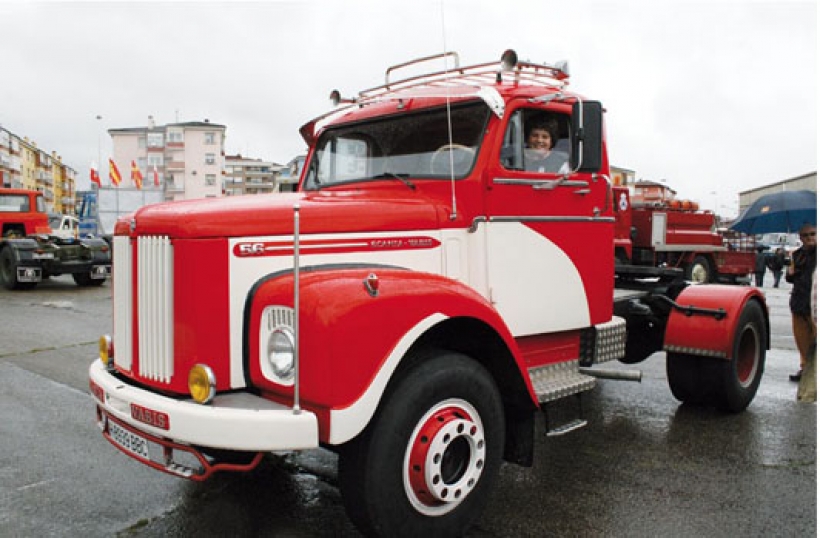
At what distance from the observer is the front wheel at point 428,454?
2.84 metres

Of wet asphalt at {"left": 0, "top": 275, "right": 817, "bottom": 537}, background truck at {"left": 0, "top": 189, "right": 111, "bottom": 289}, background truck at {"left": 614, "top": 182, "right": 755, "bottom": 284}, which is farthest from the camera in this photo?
background truck at {"left": 614, "top": 182, "right": 755, "bottom": 284}

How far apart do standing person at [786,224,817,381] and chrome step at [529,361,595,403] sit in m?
3.27

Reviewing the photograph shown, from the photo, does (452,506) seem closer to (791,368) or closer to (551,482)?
(551,482)

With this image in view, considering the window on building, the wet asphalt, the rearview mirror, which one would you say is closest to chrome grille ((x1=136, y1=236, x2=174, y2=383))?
the wet asphalt

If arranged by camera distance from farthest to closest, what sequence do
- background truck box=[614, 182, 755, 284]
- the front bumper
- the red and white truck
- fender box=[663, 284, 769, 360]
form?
background truck box=[614, 182, 755, 284], fender box=[663, 284, 769, 360], the red and white truck, the front bumper

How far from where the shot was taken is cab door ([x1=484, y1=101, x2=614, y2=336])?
3.87 metres

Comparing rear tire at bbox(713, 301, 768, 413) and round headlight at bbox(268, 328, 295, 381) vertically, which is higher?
round headlight at bbox(268, 328, 295, 381)

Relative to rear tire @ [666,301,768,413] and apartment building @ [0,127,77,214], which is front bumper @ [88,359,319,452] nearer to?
rear tire @ [666,301,768,413]

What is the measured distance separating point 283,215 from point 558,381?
6.65 feet

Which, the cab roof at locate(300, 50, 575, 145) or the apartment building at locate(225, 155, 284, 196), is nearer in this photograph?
the cab roof at locate(300, 50, 575, 145)

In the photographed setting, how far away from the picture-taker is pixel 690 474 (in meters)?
4.18

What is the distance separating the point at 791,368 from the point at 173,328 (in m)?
7.03

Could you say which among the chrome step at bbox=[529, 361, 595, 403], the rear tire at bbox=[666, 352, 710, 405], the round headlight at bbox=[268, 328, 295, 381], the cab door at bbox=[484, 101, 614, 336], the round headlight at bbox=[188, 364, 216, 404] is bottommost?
the rear tire at bbox=[666, 352, 710, 405]

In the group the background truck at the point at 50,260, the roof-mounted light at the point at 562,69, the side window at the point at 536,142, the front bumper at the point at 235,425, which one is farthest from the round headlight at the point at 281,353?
the background truck at the point at 50,260
